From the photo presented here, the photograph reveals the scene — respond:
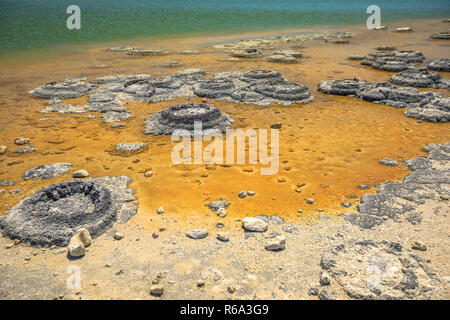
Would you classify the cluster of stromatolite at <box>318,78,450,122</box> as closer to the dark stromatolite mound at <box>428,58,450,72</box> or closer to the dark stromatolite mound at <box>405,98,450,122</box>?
the dark stromatolite mound at <box>405,98,450,122</box>

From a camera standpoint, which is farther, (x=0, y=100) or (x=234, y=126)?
(x=0, y=100)

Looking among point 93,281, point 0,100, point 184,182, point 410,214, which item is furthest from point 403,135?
point 0,100

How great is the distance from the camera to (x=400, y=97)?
9.84 metres

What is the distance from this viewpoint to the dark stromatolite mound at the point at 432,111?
27.2 ft

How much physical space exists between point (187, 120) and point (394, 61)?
11.8 metres

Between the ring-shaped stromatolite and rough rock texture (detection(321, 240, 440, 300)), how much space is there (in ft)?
10.1

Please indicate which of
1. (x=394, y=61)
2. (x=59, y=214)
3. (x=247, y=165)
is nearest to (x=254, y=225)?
(x=247, y=165)

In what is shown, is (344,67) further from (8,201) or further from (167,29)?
(167,29)

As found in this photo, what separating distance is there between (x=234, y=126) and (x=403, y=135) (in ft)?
13.5

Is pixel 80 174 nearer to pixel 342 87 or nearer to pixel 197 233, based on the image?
pixel 197 233

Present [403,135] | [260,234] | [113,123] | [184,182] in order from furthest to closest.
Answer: [113,123]
[403,135]
[184,182]
[260,234]

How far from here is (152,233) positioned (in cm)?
415

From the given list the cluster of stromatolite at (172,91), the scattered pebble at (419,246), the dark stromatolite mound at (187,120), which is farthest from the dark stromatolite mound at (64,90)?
the scattered pebble at (419,246)

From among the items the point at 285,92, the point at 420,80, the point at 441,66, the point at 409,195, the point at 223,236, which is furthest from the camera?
the point at 441,66
